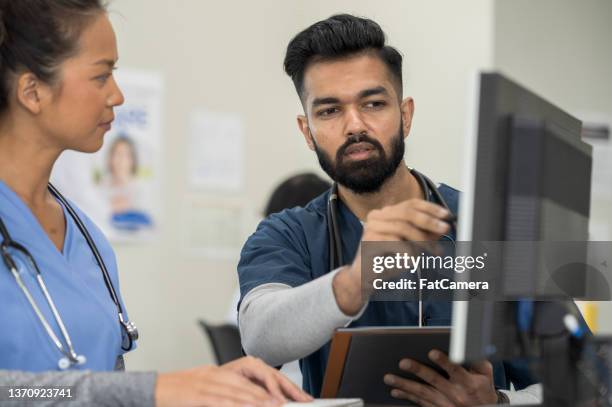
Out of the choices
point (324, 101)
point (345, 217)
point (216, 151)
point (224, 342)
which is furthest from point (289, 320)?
point (216, 151)

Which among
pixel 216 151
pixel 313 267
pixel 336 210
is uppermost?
pixel 216 151

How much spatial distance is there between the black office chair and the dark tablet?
160 centimetres

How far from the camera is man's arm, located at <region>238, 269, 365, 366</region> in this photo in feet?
4.12

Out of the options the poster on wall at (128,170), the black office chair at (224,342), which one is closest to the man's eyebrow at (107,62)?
the black office chair at (224,342)

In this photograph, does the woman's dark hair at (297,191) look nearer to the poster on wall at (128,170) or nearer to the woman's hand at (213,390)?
the poster on wall at (128,170)

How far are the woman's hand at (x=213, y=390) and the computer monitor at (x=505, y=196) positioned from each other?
24 cm

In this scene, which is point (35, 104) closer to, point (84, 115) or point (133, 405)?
point (84, 115)

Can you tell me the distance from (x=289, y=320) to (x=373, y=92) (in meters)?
0.49

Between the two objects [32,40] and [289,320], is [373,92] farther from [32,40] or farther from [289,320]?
[32,40]

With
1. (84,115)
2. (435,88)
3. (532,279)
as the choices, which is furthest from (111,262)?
(435,88)

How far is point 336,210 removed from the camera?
162 cm

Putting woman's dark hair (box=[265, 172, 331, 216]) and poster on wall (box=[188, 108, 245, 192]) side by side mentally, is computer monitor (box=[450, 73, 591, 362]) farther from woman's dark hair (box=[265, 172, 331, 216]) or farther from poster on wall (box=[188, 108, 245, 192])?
poster on wall (box=[188, 108, 245, 192])

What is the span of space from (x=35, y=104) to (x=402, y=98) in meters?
0.69

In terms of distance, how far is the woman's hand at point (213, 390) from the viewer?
1084 millimetres
